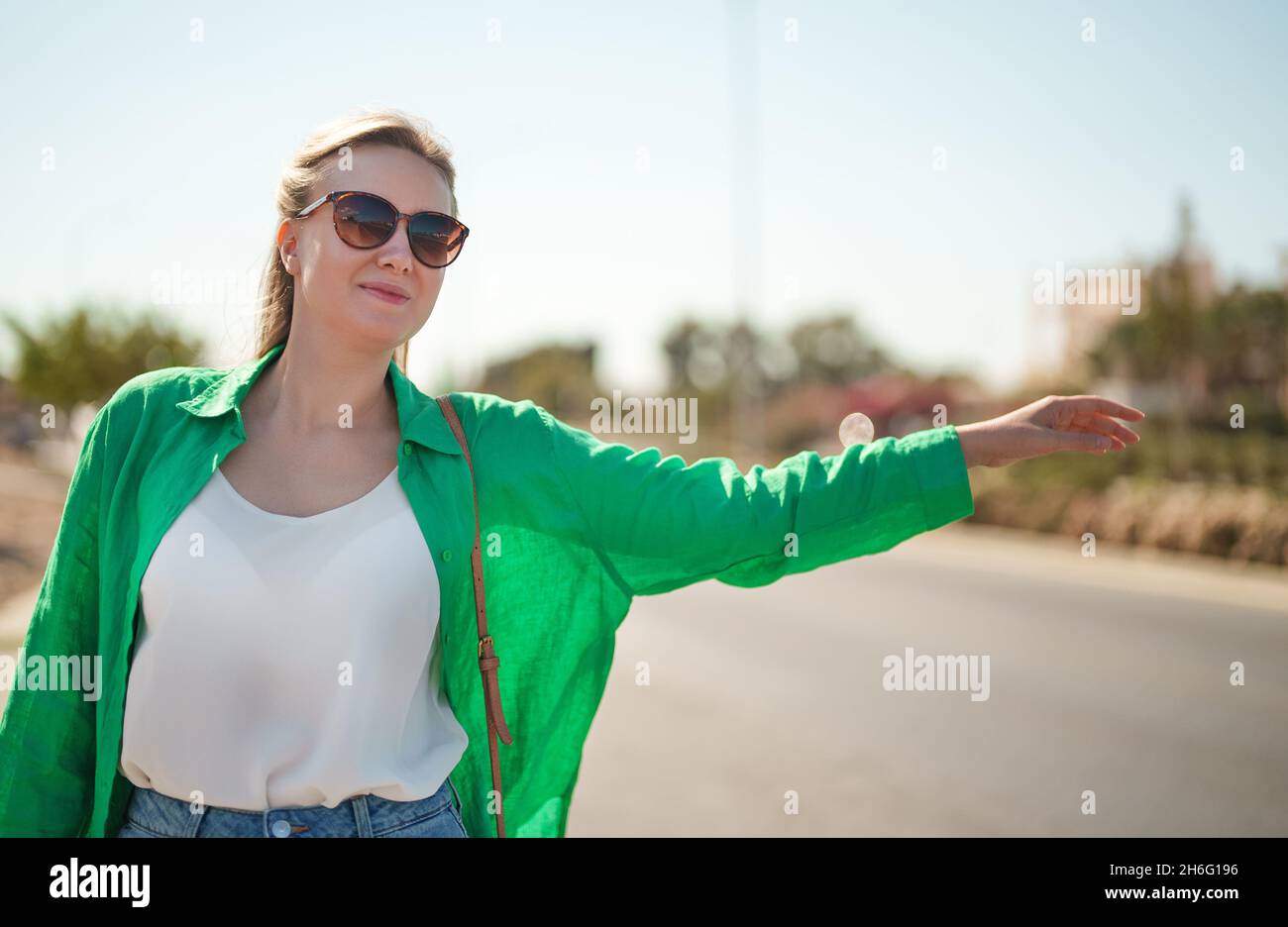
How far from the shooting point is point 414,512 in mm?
2045

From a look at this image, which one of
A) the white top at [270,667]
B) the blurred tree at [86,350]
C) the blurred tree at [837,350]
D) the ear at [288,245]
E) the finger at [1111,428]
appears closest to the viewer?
the white top at [270,667]

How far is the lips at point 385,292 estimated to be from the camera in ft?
7.09

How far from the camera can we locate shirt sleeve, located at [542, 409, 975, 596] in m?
2.12

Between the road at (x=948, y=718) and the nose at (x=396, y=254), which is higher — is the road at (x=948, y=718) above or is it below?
below

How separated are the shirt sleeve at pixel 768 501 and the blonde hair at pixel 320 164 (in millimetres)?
516

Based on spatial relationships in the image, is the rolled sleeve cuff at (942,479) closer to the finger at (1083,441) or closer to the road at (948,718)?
the finger at (1083,441)

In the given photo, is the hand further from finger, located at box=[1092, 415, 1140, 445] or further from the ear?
the ear

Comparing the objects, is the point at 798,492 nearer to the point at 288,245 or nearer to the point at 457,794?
the point at 457,794

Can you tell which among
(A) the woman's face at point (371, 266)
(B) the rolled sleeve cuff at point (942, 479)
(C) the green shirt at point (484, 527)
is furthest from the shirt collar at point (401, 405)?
(B) the rolled sleeve cuff at point (942, 479)

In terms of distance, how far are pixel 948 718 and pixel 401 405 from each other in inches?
229

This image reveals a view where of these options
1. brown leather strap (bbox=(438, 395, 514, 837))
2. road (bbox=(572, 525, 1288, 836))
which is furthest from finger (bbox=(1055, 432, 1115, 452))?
road (bbox=(572, 525, 1288, 836))

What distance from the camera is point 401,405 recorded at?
2.20 meters
